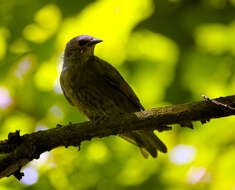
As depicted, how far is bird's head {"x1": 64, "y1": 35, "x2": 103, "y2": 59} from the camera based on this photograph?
14.6ft

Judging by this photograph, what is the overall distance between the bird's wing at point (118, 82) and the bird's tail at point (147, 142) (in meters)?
0.36

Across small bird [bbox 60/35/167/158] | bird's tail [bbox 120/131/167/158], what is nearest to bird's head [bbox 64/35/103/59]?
small bird [bbox 60/35/167/158]

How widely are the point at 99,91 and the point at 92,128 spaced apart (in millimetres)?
1149

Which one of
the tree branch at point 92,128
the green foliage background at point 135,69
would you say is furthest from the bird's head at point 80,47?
the tree branch at point 92,128

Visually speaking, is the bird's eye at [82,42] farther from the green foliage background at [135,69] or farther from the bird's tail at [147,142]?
the bird's tail at [147,142]

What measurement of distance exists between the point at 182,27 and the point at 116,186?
1.68 meters

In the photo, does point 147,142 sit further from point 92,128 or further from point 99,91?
point 92,128

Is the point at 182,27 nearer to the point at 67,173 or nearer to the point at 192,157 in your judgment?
the point at 192,157

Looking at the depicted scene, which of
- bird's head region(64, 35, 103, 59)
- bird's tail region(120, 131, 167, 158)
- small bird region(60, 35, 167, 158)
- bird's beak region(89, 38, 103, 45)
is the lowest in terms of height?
bird's tail region(120, 131, 167, 158)

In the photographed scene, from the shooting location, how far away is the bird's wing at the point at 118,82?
13.8ft

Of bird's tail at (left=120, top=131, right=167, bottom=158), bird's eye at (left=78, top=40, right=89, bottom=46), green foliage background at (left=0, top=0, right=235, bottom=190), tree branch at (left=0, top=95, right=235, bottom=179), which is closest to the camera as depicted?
tree branch at (left=0, top=95, right=235, bottom=179)

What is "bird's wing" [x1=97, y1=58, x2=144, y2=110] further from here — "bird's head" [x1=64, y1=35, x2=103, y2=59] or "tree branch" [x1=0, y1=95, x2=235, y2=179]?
"tree branch" [x1=0, y1=95, x2=235, y2=179]

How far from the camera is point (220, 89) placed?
4105mm

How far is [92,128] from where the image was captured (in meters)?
3.21
